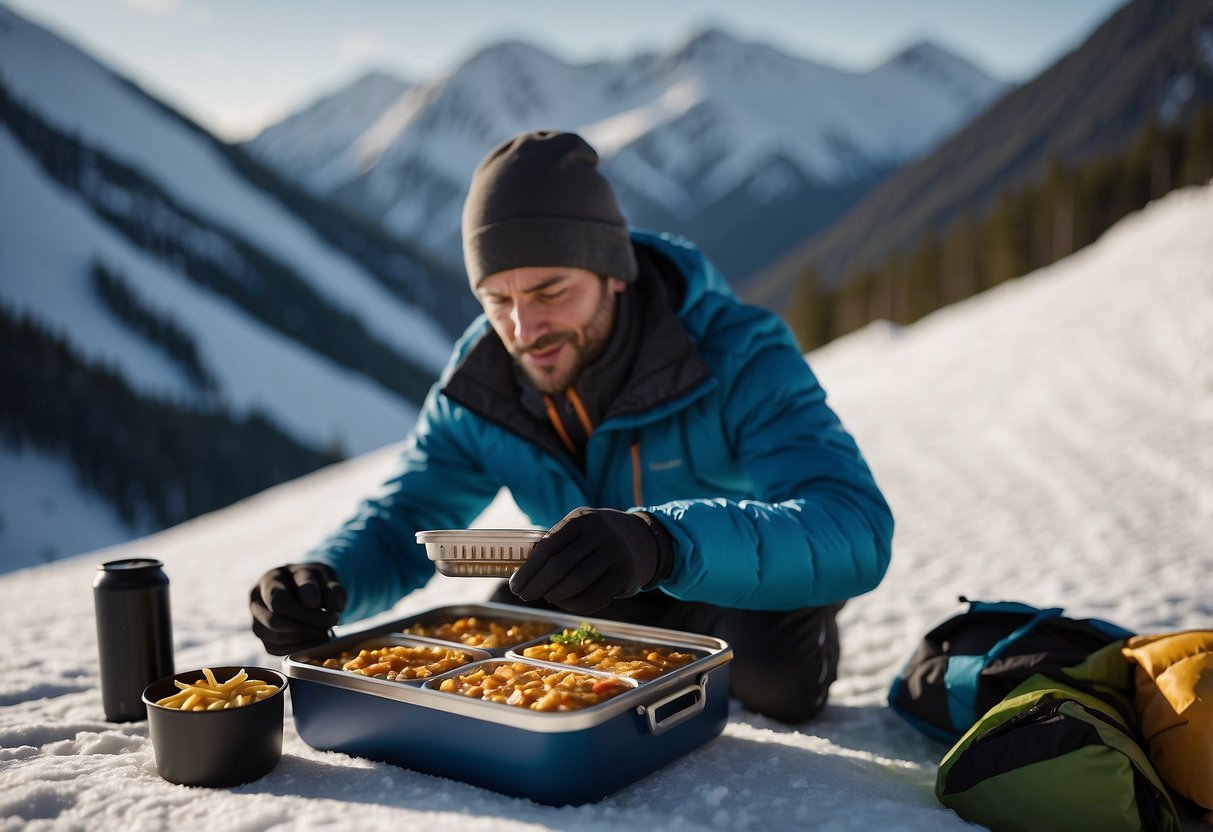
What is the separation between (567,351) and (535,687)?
49.5 inches

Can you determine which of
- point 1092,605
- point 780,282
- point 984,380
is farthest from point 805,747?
point 780,282

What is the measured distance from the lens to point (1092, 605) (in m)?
4.43

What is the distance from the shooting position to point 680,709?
2.38 meters

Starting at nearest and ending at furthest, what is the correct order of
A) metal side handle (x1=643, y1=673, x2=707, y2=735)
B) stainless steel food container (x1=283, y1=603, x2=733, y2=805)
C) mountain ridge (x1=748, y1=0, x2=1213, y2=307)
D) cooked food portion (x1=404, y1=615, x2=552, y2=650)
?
stainless steel food container (x1=283, y1=603, x2=733, y2=805)
metal side handle (x1=643, y1=673, x2=707, y2=735)
cooked food portion (x1=404, y1=615, x2=552, y2=650)
mountain ridge (x1=748, y1=0, x2=1213, y2=307)

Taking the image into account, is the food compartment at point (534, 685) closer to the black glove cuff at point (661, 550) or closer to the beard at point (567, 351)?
the black glove cuff at point (661, 550)

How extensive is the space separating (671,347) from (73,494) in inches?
2357

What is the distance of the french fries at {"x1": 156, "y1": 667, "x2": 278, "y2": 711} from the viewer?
229 centimetres

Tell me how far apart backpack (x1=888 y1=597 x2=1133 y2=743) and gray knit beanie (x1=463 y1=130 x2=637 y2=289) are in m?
1.64

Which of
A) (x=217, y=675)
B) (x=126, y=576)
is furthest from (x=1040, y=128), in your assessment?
(x=217, y=675)

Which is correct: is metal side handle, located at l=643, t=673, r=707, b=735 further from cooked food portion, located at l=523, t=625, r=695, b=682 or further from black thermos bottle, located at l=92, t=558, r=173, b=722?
black thermos bottle, located at l=92, t=558, r=173, b=722

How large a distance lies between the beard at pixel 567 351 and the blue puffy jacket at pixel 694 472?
0.15 m

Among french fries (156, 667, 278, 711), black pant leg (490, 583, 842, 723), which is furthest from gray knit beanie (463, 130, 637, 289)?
french fries (156, 667, 278, 711)

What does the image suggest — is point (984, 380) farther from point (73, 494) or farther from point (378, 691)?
point (73, 494)

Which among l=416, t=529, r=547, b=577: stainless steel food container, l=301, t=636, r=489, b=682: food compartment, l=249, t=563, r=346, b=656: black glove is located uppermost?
l=416, t=529, r=547, b=577: stainless steel food container
